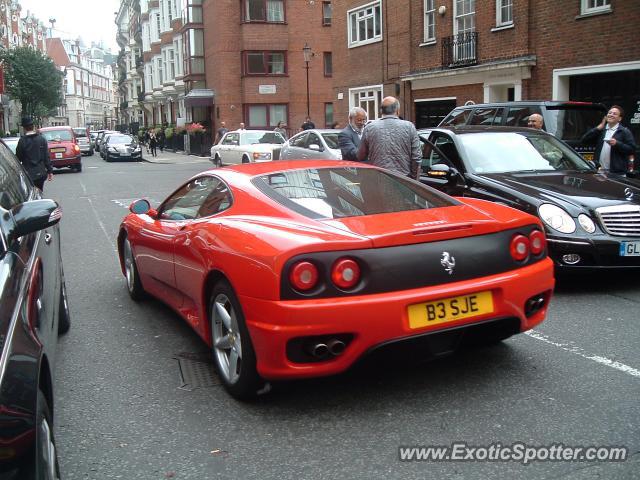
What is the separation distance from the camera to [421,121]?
22.8m

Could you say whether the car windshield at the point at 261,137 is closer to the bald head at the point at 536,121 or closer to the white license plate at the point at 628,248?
the bald head at the point at 536,121

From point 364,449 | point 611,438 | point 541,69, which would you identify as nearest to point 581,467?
point 611,438

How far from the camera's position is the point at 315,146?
15297 mm

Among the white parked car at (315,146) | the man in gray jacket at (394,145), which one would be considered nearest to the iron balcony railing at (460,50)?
the white parked car at (315,146)

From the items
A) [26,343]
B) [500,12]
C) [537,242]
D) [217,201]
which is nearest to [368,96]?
[500,12]

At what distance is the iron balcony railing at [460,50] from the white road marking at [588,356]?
51.8 ft

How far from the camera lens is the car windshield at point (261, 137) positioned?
23.3 m

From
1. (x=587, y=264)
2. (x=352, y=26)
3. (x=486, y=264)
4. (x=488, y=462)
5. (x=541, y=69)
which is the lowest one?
(x=488, y=462)

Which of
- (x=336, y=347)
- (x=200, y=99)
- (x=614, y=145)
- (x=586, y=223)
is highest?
(x=200, y=99)

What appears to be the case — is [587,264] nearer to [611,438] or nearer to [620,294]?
[620,294]

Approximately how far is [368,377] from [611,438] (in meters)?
1.44

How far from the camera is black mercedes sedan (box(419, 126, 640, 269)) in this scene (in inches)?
235

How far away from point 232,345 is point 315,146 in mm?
11747

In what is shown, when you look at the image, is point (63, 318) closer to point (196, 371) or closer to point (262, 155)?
point (196, 371)
